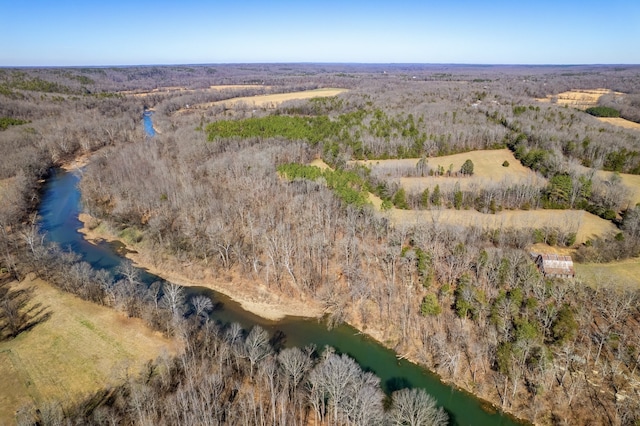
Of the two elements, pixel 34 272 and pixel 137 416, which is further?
pixel 34 272

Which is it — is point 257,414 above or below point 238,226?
below

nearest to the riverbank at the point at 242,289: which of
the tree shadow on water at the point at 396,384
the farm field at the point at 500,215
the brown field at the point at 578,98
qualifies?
the tree shadow on water at the point at 396,384

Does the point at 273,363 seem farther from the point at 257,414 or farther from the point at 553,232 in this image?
the point at 553,232

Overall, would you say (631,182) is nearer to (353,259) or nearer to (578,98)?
(353,259)

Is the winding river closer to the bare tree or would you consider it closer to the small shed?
the bare tree

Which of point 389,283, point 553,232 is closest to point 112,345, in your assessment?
point 389,283
